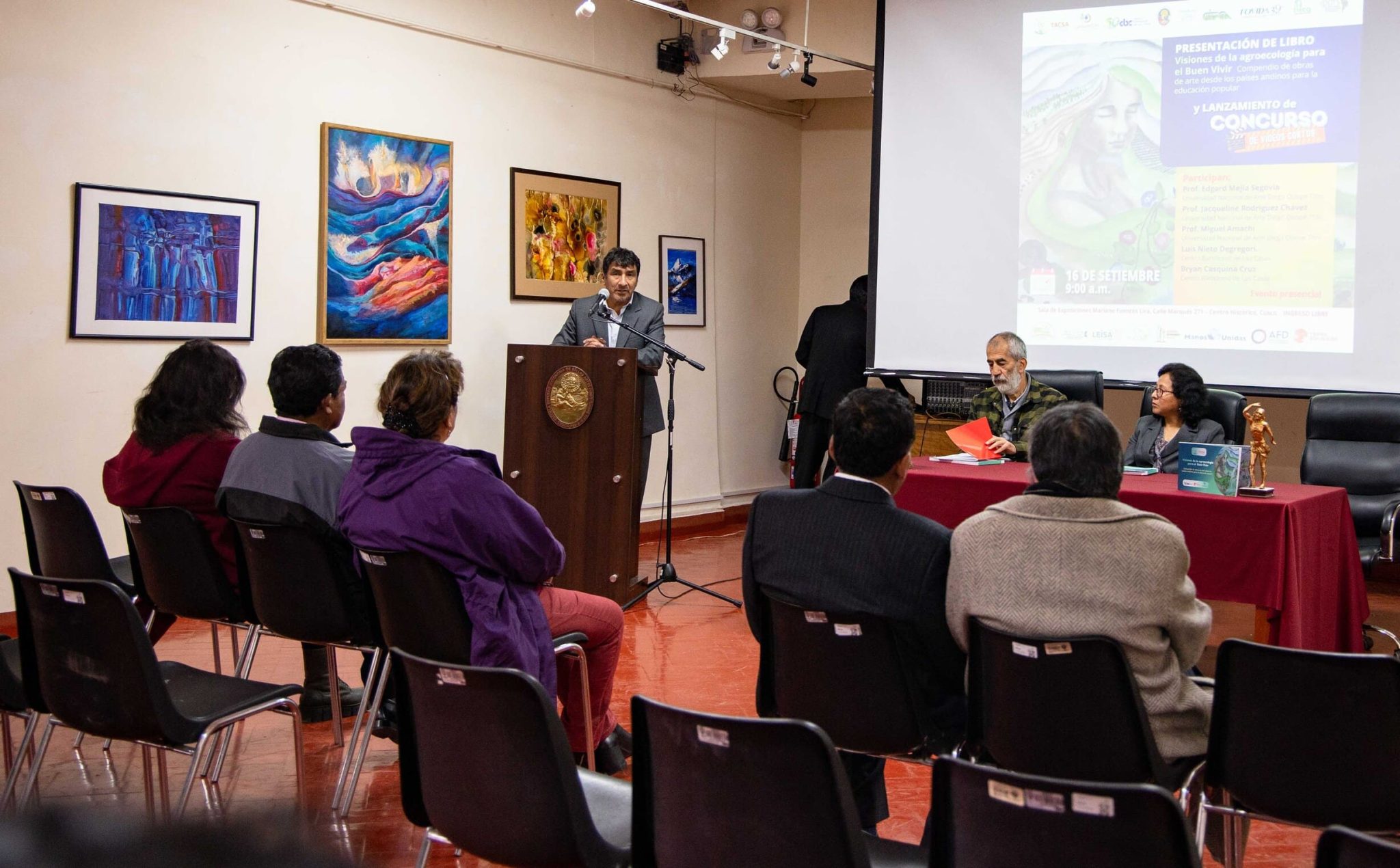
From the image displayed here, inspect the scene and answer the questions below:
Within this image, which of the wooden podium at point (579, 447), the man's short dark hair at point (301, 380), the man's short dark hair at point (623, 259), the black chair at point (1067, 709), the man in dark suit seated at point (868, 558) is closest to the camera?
the black chair at point (1067, 709)

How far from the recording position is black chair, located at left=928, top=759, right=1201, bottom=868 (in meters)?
1.62

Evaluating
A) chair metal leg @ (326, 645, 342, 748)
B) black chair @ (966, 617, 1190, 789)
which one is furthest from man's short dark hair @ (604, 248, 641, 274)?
black chair @ (966, 617, 1190, 789)

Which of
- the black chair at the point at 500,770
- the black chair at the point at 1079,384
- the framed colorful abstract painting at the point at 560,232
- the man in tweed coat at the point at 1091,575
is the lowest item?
the black chair at the point at 500,770

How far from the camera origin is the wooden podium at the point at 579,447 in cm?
541

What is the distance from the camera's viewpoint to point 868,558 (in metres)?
2.66

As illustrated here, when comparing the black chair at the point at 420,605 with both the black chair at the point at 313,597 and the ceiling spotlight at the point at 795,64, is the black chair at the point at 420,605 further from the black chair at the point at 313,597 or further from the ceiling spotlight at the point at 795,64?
the ceiling spotlight at the point at 795,64

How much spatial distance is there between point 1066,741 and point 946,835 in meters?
0.77

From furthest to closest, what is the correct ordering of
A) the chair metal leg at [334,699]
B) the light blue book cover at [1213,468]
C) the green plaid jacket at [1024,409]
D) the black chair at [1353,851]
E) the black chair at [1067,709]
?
the green plaid jacket at [1024,409] < the light blue book cover at [1213,468] < the chair metal leg at [334,699] < the black chair at [1067,709] < the black chair at [1353,851]

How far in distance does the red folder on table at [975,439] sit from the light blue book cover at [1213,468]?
0.92 metres

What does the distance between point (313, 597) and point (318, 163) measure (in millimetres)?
3124

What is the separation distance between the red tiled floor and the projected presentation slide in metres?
1.44

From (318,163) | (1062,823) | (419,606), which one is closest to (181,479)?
(419,606)

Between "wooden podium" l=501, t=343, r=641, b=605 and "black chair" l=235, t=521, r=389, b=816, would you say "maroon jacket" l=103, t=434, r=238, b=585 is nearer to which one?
"black chair" l=235, t=521, r=389, b=816

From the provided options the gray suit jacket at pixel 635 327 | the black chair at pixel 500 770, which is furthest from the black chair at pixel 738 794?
the gray suit jacket at pixel 635 327
